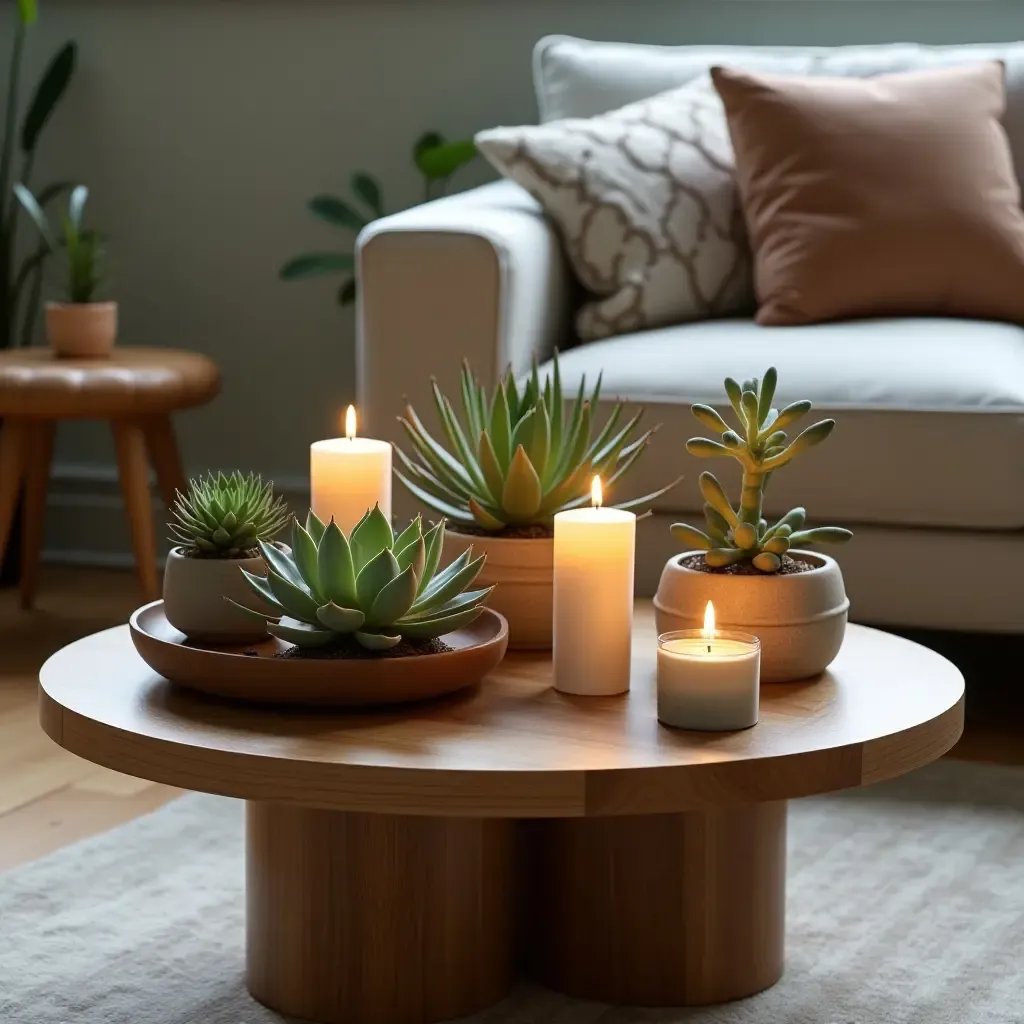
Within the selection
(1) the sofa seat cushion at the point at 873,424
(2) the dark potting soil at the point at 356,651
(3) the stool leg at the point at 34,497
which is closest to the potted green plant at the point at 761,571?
(2) the dark potting soil at the point at 356,651

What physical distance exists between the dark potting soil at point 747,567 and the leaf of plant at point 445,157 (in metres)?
1.79

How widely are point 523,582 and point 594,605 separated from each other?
16cm

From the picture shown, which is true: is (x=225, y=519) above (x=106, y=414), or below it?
above

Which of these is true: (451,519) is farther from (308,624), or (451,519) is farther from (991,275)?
(991,275)

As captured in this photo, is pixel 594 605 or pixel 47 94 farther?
pixel 47 94

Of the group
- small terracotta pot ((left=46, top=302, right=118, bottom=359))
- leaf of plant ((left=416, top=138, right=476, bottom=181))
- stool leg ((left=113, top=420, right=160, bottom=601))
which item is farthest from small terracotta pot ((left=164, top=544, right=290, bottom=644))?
leaf of plant ((left=416, top=138, right=476, bottom=181))

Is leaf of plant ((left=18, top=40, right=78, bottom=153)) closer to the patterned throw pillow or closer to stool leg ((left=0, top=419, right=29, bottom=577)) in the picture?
stool leg ((left=0, top=419, right=29, bottom=577))

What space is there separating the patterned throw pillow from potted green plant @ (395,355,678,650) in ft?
3.64

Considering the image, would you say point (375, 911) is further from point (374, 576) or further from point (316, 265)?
point (316, 265)

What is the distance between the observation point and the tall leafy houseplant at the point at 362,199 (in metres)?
3.15

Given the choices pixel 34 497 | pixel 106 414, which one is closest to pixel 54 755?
pixel 106 414

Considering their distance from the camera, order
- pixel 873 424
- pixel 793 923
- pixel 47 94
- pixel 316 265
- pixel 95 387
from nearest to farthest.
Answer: pixel 793 923 < pixel 873 424 < pixel 95 387 < pixel 316 265 < pixel 47 94

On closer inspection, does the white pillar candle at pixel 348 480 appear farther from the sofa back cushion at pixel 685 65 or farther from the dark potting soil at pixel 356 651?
the sofa back cushion at pixel 685 65

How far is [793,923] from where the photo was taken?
1.74m
